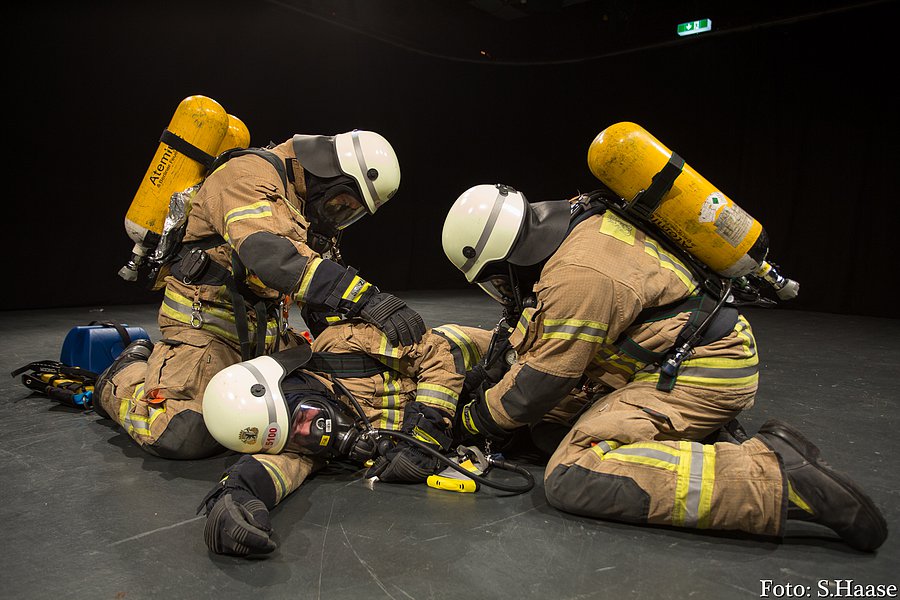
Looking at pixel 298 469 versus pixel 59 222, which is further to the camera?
pixel 59 222

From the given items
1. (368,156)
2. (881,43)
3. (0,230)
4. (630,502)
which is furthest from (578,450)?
(881,43)

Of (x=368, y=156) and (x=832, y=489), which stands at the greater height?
(x=368, y=156)

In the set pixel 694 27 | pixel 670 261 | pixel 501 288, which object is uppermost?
pixel 694 27

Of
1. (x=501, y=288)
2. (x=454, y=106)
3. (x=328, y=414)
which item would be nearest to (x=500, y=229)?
(x=501, y=288)

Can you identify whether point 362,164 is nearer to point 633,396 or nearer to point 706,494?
point 633,396

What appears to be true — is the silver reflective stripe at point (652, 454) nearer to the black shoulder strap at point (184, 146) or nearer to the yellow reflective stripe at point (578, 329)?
the yellow reflective stripe at point (578, 329)

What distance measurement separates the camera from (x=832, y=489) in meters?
2.09

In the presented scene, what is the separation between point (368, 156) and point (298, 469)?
1608 mm

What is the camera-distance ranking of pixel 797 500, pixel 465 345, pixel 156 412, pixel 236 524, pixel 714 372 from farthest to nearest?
1. pixel 465 345
2. pixel 156 412
3. pixel 714 372
4. pixel 797 500
5. pixel 236 524

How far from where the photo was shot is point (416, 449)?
274 cm

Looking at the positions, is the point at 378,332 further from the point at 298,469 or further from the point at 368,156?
the point at 368,156

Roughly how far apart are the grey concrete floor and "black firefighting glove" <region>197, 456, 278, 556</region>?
6cm

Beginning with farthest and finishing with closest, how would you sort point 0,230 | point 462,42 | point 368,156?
point 462,42 → point 0,230 → point 368,156

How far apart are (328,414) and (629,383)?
1.29m
